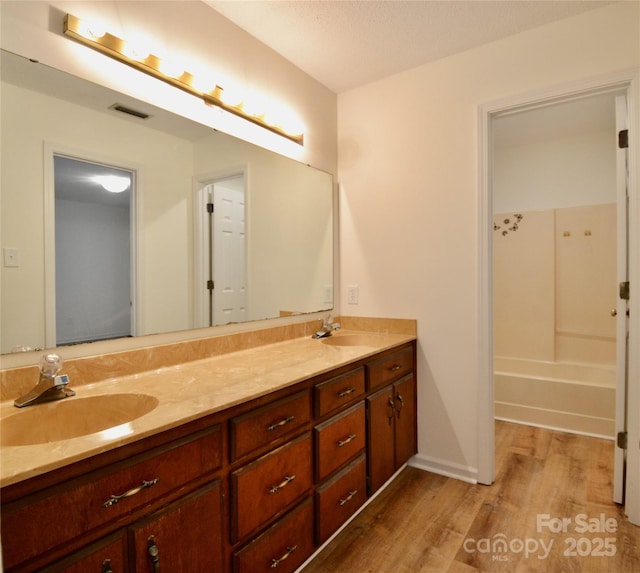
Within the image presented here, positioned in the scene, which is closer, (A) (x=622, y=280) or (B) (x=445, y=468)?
(A) (x=622, y=280)

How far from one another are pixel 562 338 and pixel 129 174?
12.0 feet

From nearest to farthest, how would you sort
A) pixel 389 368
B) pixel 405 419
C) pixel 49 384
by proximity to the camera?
pixel 49 384 < pixel 389 368 < pixel 405 419

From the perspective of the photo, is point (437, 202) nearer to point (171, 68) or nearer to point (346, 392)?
point (346, 392)

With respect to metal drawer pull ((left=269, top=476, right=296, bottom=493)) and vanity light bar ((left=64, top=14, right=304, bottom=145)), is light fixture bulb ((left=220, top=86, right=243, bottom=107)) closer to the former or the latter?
vanity light bar ((left=64, top=14, right=304, bottom=145))

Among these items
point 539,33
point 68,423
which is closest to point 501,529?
point 68,423

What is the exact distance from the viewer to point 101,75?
1394 millimetres

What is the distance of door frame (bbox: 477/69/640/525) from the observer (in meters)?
1.77

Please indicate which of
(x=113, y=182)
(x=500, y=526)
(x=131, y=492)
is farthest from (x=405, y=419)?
(x=113, y=182)

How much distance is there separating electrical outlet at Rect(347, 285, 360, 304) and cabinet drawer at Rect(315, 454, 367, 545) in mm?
1069

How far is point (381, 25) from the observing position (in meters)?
1.95

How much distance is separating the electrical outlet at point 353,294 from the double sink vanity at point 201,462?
2.09 ft

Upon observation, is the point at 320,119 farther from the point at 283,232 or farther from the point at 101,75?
the point at 101,75

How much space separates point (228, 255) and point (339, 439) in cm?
101

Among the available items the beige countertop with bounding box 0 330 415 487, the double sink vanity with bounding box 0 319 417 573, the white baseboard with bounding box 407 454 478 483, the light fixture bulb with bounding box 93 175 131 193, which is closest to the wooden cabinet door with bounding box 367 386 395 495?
the double sink vanity with bounding box 0 319 417 573
